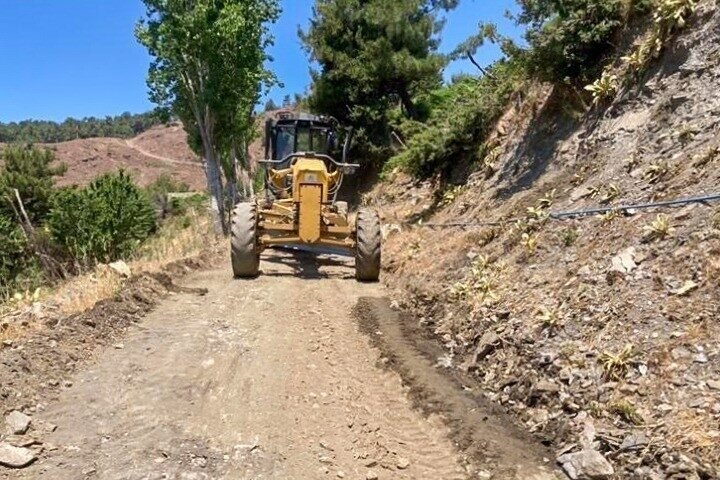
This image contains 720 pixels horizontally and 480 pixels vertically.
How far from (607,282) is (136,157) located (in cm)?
12184

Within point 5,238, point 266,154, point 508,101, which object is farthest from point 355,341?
point 5,238

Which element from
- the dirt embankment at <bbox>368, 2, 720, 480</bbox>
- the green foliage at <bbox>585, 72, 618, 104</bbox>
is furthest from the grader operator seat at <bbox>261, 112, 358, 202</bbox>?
the green foliage at <bbox>585, 72, 618, 104</bbox>

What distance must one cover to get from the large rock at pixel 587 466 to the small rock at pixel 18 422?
136 inches

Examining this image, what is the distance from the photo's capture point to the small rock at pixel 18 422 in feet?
12.9

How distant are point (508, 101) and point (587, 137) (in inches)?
169

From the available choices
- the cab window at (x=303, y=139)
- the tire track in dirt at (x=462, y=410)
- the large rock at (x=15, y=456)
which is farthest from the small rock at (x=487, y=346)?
the cab window at (x=303, y=139)

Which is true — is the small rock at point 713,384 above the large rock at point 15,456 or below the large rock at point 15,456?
above

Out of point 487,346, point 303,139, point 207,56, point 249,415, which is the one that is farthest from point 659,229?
point 207,56

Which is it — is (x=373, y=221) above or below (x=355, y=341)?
above

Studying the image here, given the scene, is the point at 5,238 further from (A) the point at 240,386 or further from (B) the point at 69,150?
(B) the point at 69,150

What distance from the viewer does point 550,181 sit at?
9016mm

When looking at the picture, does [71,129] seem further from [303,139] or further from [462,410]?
[462,410]

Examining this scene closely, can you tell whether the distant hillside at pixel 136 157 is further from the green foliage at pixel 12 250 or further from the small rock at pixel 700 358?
the small rock at pixel 700 358

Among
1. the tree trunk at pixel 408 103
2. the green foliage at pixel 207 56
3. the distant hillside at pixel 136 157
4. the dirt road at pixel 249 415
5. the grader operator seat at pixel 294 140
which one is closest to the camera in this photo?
the dirt road at pixel 249 415
